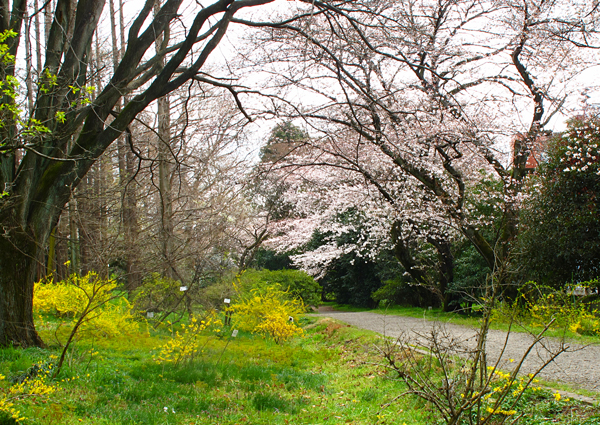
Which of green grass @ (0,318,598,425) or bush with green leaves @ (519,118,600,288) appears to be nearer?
green grass @ (0,318,598,425)

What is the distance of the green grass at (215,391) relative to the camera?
146 inches

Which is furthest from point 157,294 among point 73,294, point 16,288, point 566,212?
point 566,212

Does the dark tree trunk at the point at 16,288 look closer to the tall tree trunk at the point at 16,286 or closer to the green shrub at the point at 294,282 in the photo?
the tall tree trunk at the point at 16,286

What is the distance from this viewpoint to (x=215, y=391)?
4.76 metres

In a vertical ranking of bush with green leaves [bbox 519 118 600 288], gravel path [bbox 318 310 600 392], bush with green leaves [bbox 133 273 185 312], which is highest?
bush with green leaves [bbox 519 118 600 288]

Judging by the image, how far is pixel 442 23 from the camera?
9.40 metres

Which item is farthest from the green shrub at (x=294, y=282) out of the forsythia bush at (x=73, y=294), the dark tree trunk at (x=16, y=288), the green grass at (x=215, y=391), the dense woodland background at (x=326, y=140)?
the dark tree trunk at (x=16, y=288)

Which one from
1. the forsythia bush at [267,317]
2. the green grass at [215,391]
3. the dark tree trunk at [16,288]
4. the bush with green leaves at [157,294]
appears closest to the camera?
the green grass at [215,391]

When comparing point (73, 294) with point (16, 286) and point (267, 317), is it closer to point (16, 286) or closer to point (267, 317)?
point (16, 286)

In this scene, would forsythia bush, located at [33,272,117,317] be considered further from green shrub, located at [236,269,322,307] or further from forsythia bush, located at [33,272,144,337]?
green shrub, located at [236,269,322,307]

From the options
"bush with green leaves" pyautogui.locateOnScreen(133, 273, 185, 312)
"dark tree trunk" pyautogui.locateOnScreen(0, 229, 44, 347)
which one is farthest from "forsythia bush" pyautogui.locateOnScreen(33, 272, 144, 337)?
"bush with green leaves" pyautogui.locateOnScreen(133, 273, 185, 312)

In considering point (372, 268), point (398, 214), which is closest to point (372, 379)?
point (398, 214)

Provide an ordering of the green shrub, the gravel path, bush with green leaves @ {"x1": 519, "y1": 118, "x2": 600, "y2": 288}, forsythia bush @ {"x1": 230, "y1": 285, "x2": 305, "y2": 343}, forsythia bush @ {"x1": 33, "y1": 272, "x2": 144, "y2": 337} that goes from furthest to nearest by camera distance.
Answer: the green shrub < forsythia bush @ {"x1": 230, "y1": 285, "x2": 305, "y2": 343} < bush with green leaves @ {"x1": 519, "y1": 118, "x2": 600, "y2": 288} < forsythia bush @ {"x1": 33, "y1": 272, "x2": 144, "y2": 337} < the gravel path

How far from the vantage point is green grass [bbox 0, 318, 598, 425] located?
146 inches
